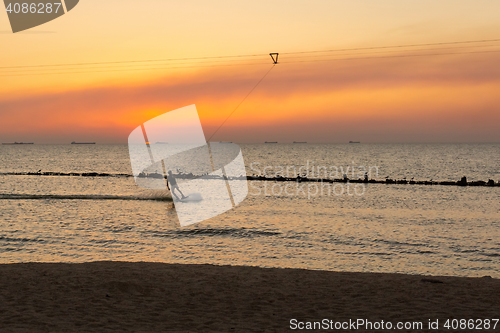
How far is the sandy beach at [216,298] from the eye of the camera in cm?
962

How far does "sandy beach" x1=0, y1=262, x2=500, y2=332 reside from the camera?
9.62 m

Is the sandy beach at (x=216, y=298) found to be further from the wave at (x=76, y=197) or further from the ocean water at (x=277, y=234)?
the wave at (x=76, y=197)

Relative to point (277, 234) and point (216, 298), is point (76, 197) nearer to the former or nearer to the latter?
point (277, 234)

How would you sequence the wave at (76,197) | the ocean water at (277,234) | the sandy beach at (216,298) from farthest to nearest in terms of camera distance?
the wave at (76,197) < the ocean water at (277,234) < the sandy beach at (216,298)

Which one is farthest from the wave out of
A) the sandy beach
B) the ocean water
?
the sandy beach

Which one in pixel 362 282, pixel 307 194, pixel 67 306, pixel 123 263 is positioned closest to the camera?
pixel 67 306

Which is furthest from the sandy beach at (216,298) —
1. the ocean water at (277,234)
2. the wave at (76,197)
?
the wave at (76,197)

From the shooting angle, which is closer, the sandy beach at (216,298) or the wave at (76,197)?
the sandy beach at (216,298)

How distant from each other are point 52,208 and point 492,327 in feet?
112

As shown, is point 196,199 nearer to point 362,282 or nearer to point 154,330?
point 362,282

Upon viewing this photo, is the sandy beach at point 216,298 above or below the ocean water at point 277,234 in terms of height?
above

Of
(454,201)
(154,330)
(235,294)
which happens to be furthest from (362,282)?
(454,201)

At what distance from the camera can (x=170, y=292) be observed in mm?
12156

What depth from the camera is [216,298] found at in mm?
11695
